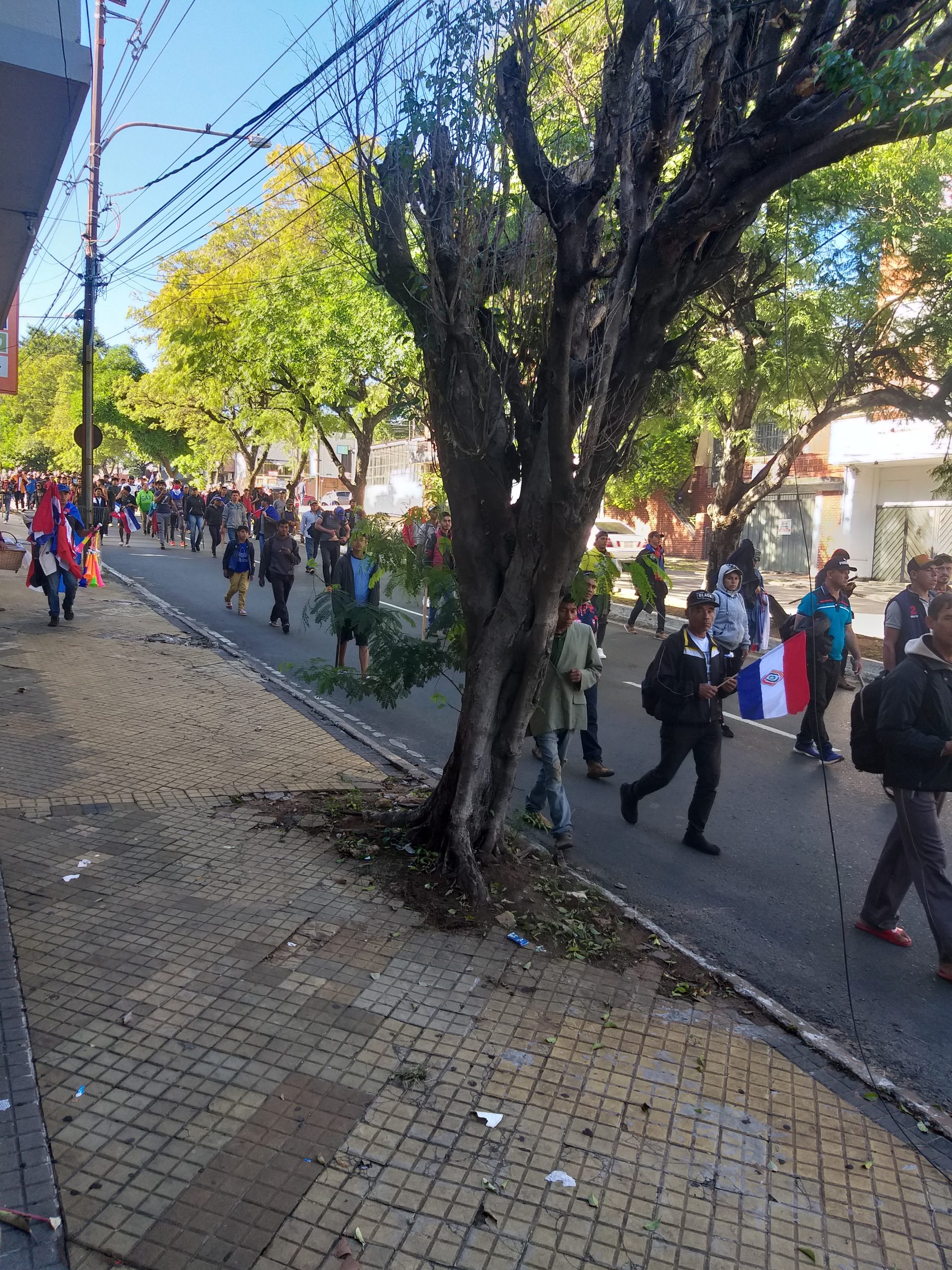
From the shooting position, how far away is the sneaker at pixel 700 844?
6.60 metres

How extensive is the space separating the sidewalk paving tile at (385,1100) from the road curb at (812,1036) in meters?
0.17

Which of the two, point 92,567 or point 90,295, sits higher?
point 90,295

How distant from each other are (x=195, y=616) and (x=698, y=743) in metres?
11.2

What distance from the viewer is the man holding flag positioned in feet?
41.9

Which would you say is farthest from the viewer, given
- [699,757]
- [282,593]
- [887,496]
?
[887,496]

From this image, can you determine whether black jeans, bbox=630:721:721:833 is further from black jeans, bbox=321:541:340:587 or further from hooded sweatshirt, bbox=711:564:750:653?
black jeans, bbox=321:541:340:587

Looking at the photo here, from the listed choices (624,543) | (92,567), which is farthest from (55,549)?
(624,543)

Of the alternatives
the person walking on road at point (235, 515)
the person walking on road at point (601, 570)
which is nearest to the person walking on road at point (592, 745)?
the person walking on road at point (601, 570)

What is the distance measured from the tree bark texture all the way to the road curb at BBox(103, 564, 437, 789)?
2.13 meters

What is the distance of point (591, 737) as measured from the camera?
8.36m

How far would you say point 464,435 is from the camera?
211 inches

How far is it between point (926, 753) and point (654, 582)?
4.92 m

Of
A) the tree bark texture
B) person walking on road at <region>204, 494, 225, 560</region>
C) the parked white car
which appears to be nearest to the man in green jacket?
the tree bark texture

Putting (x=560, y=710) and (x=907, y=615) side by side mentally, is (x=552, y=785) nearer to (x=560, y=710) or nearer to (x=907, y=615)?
(x=560, y=710)
